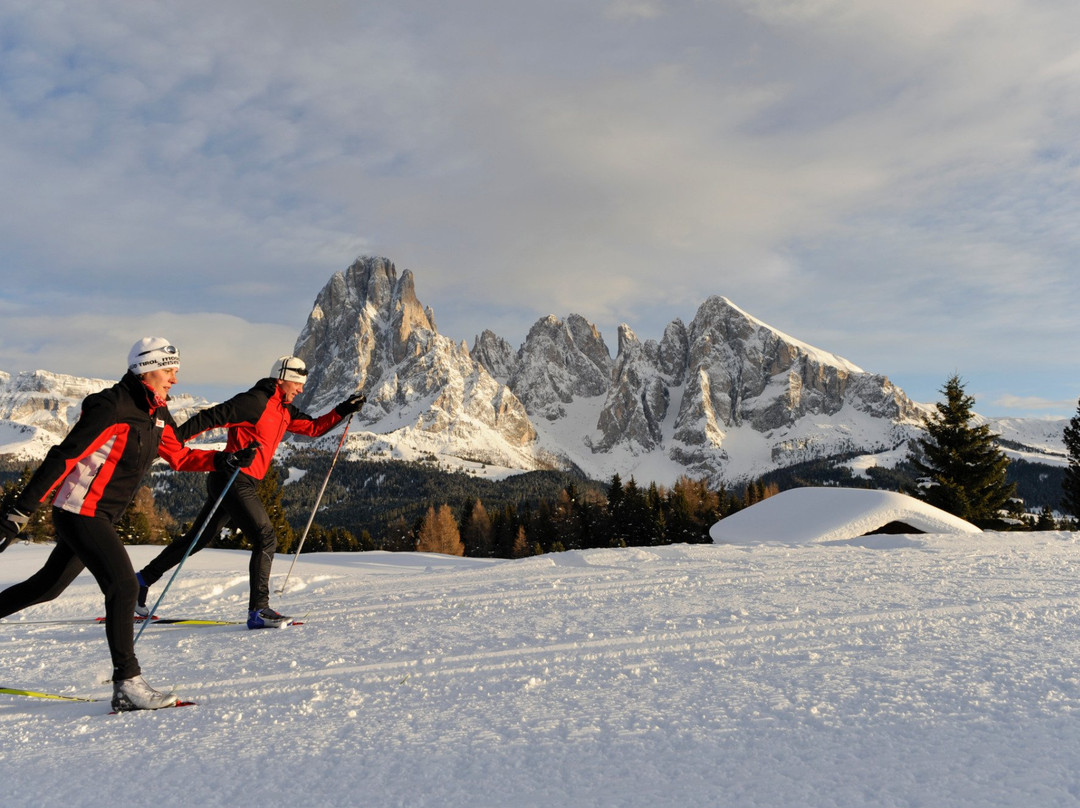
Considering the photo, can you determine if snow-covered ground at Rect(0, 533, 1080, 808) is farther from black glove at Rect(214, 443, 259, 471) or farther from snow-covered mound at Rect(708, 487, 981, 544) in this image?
snow-covered mound at Rect(708, 487, 981, 544)

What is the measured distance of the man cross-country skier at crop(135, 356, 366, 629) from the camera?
575cm

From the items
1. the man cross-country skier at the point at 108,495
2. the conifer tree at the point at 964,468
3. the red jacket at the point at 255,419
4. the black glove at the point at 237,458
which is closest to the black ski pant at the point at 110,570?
the man cross-country skier at the point at 108,495

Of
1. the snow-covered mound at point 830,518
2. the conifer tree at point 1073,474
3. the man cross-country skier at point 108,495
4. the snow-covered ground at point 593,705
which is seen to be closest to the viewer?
the snow-covered ground at point 593,705

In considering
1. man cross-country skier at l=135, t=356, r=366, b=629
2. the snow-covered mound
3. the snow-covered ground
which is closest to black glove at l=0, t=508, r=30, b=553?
the snow-covered ground

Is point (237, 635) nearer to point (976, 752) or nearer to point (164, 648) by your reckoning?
point (164, 648)

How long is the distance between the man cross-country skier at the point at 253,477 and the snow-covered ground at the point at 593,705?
54 cm

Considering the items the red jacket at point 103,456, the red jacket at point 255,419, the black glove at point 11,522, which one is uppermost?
the red jacket at point 255,419

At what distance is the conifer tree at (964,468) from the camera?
86.3 feet

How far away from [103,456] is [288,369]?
2644 mm

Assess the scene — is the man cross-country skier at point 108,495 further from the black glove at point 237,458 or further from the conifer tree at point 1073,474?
the conifer tree at point 1073,474

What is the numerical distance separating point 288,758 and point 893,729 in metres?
2.53

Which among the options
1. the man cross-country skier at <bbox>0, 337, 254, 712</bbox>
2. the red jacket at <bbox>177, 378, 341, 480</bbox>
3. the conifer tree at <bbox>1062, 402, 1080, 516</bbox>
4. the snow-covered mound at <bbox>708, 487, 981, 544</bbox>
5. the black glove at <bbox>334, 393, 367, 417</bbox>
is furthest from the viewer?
the conifer tree at <bbox>1062, 402, 1080, 516</bbox>

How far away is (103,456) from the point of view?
12.9 feet

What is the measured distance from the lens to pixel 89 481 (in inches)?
153
